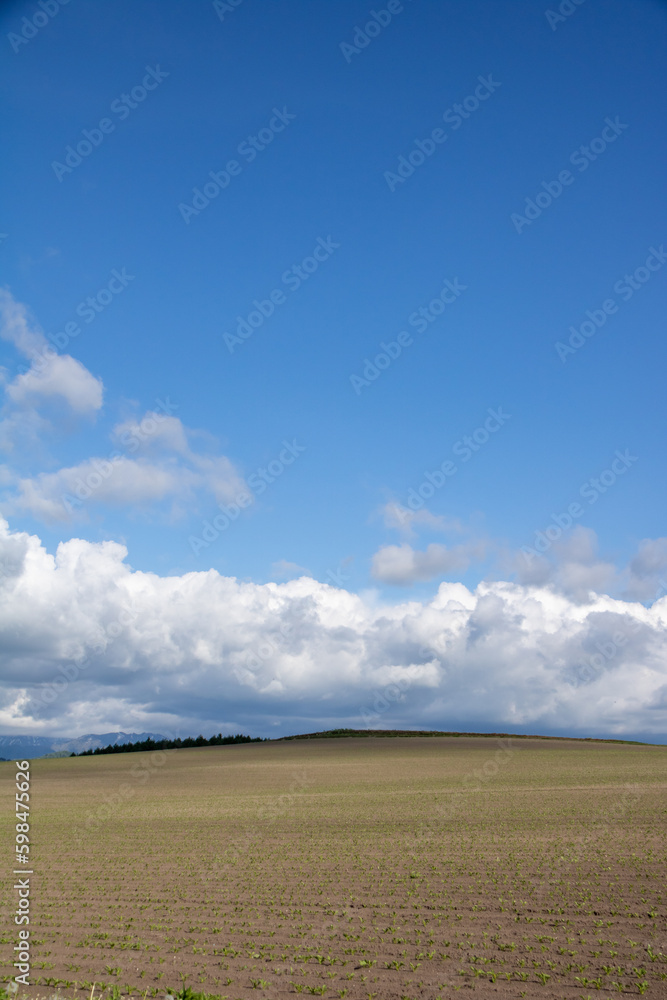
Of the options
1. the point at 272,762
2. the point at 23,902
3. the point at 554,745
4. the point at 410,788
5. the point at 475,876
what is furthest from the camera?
the point at 554,745

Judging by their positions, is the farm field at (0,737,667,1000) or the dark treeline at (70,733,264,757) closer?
the farm field at (0,737,667,1000)

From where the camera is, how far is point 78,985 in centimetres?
1277

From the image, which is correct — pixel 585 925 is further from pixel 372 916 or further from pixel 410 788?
pixel 410 788

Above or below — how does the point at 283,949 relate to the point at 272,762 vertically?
above

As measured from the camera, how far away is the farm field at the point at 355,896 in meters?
13.1

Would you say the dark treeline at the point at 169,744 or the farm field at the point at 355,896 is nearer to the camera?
the farm field at the point at 355,896

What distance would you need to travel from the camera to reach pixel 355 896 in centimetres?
1833

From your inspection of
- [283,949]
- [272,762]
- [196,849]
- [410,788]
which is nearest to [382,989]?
[283,949]

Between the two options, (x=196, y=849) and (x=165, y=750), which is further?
(x=165, y=750)

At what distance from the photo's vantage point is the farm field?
13.1m

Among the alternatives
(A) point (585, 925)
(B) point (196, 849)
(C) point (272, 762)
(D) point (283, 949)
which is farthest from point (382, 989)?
(C) point (272, 762)

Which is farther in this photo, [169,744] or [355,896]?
[169,744]

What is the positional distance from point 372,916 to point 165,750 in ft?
311

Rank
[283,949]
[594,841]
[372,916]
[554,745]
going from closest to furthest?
[283,949]
[372,916]
[594,841]
[554,745]
